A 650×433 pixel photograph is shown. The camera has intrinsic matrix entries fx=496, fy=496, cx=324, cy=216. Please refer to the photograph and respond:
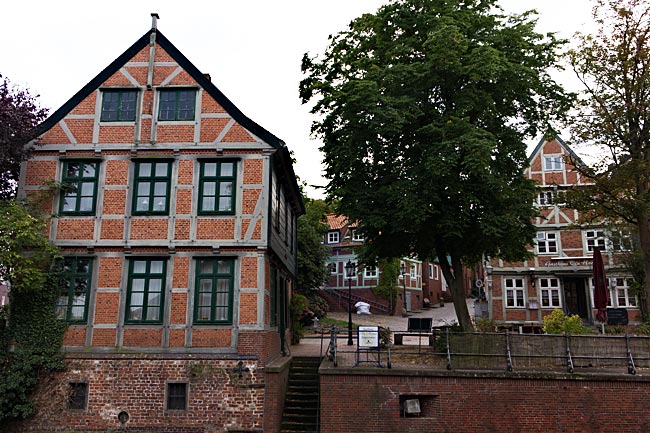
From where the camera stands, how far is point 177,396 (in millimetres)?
→ 12945

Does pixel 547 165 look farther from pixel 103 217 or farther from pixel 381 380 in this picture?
pixel 103 217

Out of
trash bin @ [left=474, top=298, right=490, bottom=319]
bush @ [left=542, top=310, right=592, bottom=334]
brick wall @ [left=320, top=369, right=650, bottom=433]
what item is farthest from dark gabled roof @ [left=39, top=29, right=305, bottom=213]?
trash bin @ [left=474, top=298, right=490, bottom=319]

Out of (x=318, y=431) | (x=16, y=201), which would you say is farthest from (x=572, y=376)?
(x=16, y=201)

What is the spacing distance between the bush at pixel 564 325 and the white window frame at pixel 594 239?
1346cm

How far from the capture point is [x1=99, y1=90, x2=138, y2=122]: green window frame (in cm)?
1477

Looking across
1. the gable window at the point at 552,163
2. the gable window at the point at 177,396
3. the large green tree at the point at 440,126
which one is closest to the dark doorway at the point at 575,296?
the gable window at the point at 552,163

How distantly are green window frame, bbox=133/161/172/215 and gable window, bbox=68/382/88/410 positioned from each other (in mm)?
4800

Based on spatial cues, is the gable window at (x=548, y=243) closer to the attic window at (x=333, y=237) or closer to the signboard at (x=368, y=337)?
the signboard at (x=368, y=337)

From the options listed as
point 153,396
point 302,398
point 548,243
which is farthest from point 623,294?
point 153,396

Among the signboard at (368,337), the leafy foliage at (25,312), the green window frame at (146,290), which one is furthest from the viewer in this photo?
the signboard at (368,337)

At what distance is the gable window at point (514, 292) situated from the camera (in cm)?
2927

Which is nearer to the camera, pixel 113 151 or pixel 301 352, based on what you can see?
pixel 113 151

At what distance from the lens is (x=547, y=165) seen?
97.1 ft

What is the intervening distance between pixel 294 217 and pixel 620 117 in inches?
529
